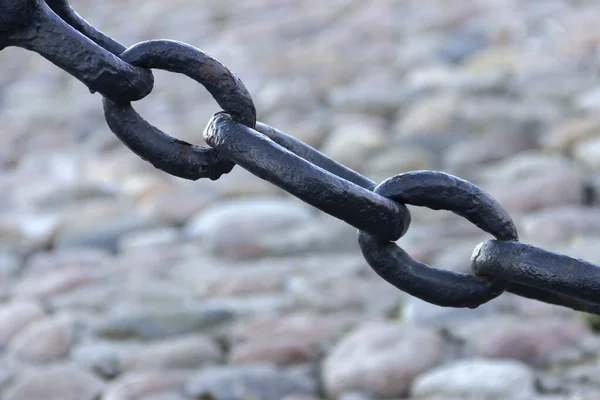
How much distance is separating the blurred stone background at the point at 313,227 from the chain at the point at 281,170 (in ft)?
2.44

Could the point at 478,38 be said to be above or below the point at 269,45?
below

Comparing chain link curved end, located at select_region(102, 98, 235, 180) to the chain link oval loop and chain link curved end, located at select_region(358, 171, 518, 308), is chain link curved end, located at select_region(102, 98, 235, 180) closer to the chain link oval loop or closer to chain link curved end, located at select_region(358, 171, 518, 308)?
the chain link oval loop

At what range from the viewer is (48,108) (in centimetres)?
452

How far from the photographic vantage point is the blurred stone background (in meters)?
1.72

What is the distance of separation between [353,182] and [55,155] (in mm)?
3012

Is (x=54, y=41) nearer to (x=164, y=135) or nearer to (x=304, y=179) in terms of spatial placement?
(x=164, y=135)

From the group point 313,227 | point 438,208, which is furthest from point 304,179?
point 313,227

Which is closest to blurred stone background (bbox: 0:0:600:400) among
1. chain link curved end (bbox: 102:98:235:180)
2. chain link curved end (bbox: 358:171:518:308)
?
chain link curved end (bbox: 358:171:518:308)

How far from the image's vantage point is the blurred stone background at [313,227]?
172cm

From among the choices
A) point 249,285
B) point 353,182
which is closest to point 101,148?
point 249,285

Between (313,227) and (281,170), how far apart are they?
1.80m

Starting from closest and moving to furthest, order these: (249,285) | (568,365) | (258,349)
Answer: (568,365) → (258,349) → (249,285)

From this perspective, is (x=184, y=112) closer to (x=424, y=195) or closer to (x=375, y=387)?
(x=375, y=387)

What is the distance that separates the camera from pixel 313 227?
8.55 feet
